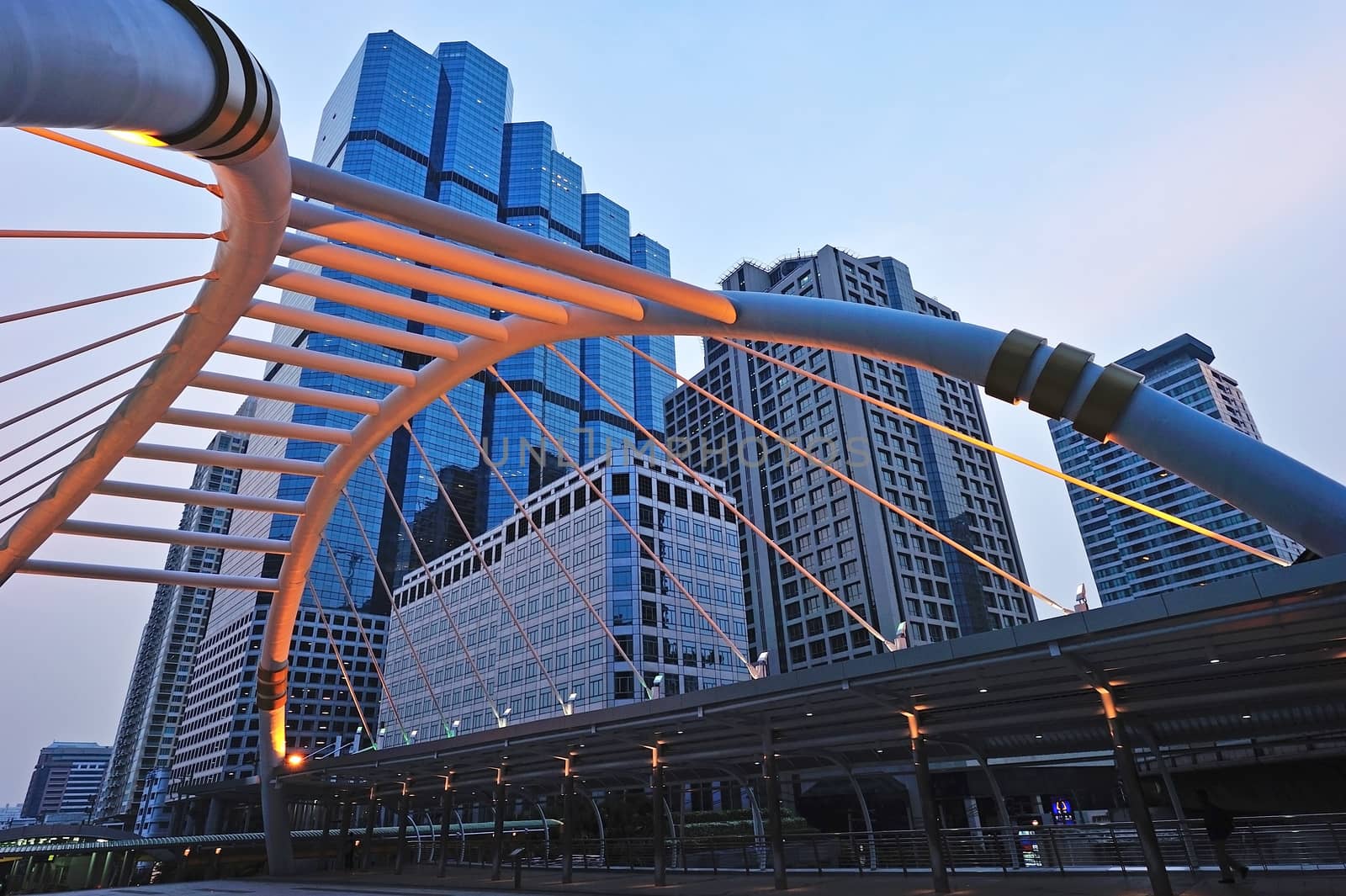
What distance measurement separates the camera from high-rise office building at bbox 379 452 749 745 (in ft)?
221

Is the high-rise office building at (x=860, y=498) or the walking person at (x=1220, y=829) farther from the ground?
the high-rise office building at (x=860, y=498)

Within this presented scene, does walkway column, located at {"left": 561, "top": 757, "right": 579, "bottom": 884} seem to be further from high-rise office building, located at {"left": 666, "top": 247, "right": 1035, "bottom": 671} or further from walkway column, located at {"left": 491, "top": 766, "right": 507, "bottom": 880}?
high-rise office building, located at {"left": 666, "top": 247, "right": 1035, "bottom": 671}

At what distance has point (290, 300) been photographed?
172 m

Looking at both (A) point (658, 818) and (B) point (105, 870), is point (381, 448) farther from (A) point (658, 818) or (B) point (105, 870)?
(A) point (658, 818)

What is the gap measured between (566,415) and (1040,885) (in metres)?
157

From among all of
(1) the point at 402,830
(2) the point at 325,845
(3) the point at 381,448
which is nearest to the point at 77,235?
(1) the point at 402,830

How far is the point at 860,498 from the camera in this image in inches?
3253

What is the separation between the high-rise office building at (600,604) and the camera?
67.4 metres

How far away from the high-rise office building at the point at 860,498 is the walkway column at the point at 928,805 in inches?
2280

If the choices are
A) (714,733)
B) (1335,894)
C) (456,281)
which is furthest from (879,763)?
(456,281)

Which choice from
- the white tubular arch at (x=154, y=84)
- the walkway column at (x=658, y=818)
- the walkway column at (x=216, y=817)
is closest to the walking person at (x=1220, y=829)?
the walkway column at (x=658, y=818)

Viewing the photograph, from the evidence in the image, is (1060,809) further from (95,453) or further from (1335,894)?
(95,453)

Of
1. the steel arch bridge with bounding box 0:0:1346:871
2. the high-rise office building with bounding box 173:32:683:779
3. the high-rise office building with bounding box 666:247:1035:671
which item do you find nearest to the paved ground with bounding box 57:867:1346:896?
the steel arch bridge with bounding box 0:0:1346:871

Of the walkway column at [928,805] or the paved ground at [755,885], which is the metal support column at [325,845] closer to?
the paved ground at [755,885]
